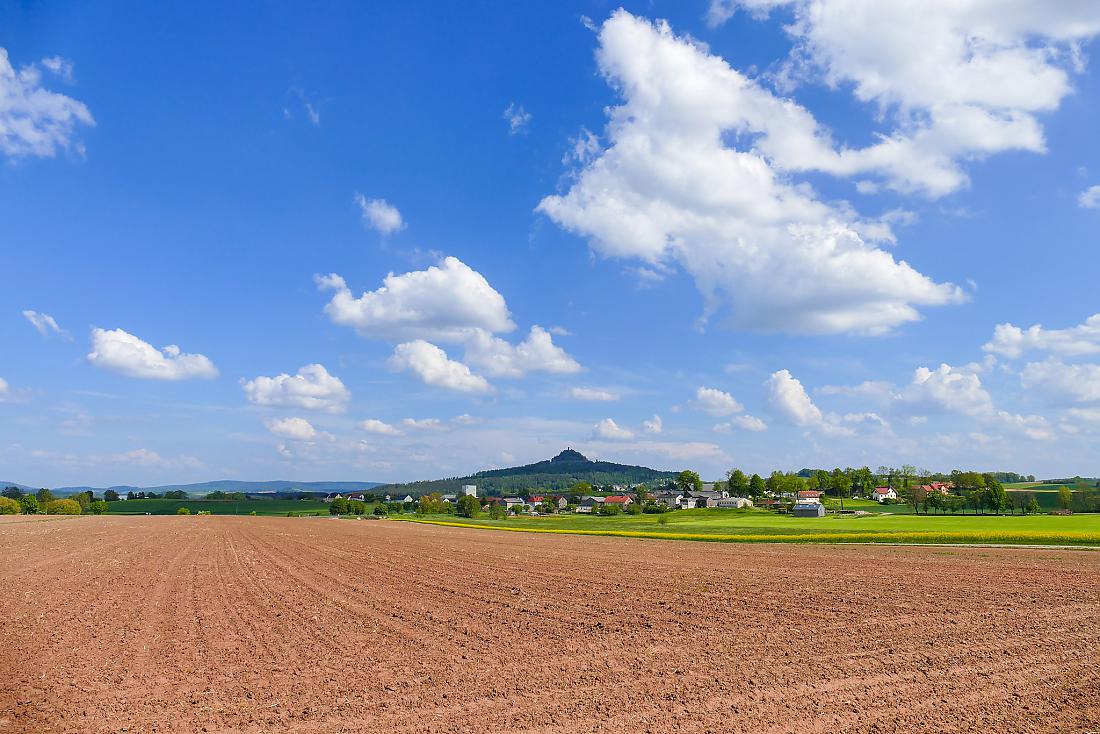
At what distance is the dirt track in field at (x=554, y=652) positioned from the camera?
10.7 meters

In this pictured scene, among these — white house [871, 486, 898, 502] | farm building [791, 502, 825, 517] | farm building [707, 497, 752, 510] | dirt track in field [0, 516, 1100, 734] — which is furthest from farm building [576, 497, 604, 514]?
dirt track in field [0, 516, 1100, 734]

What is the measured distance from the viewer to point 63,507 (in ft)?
504

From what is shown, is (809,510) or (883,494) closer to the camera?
(809,510)

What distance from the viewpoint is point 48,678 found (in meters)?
12.9

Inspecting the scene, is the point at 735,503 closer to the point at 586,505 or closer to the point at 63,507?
the point at 586,505

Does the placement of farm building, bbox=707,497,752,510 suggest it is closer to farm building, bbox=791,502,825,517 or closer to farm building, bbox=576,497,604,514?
farm building, bbox=576,497,604,514

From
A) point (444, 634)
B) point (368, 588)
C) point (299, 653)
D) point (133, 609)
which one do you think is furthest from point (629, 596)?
point (133, 609)

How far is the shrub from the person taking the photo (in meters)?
153

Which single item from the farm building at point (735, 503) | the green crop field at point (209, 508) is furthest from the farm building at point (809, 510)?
the green crop field at point (209, 508)

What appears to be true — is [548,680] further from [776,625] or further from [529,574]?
[529,574]

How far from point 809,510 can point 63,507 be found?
6279 inches

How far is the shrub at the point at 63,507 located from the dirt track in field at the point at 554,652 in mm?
153620

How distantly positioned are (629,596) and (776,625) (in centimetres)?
616

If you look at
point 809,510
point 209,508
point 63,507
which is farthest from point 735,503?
point 63,507
